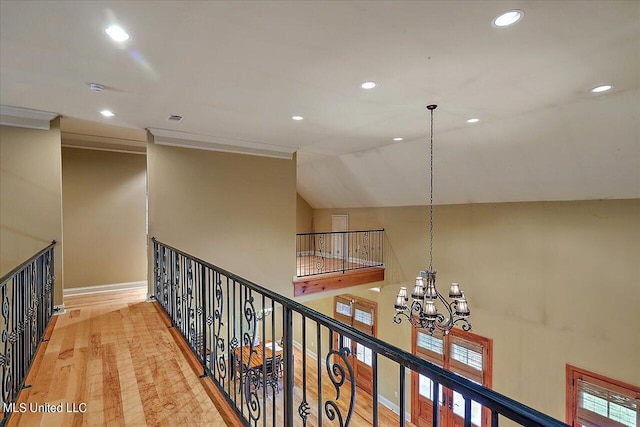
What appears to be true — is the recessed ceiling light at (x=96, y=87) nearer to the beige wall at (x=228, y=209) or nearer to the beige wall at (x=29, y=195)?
the beige wall at (x=29, y=195)

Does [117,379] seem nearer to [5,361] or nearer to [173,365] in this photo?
[173,365]

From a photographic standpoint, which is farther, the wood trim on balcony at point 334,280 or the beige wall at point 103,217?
the wood trim on balcony at point 334,280

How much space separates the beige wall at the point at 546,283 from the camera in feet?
15.3

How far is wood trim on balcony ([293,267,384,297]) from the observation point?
22.3ft

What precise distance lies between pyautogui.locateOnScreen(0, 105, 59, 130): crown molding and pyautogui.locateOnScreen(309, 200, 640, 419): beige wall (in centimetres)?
683

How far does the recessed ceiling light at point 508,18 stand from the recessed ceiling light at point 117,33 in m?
2.64

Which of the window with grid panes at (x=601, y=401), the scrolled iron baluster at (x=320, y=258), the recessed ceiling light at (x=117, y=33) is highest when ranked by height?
the recessed ceiling light at (x=117, y=33)

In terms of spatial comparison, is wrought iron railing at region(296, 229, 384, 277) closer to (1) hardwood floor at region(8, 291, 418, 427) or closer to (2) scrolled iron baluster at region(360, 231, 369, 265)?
(2) scrolled iron baluster at region(360, 231, 369, 265)

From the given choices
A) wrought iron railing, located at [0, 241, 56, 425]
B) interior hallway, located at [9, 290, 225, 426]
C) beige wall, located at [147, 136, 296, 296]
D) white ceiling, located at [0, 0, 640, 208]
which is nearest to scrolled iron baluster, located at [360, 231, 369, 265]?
beige wall, located at [147, 136, 296, 296]

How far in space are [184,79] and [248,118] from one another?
54.3 inches

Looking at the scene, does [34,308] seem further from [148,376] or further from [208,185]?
[208,185]

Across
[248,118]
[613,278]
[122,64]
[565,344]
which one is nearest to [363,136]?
[248,118]

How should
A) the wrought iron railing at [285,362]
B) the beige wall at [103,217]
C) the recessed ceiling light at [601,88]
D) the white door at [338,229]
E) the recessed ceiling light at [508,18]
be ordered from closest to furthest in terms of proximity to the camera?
the wrought iron railing at [285,362] → the recessed ceiling light at [508,18] → the recessed ceiling light at [601,88] → the beige wall at [103,217] → the white door at [338,229]

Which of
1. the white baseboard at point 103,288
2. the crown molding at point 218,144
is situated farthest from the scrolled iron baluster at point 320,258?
the white baseboard at point 103,288
